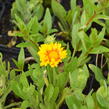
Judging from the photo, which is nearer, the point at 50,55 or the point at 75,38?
the point at 50,55

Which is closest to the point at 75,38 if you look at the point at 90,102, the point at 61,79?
the point at 61,79

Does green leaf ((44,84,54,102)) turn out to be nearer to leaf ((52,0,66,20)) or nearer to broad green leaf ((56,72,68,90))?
broad green leaf ((56,72,68,90))

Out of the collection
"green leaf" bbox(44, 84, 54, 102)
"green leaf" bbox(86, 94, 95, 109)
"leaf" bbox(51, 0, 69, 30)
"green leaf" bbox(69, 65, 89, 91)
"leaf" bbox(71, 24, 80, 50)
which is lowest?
"green leaf" bbox(86, 94, 95, 109)

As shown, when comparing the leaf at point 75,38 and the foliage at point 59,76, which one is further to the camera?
the leaf at point 75,38

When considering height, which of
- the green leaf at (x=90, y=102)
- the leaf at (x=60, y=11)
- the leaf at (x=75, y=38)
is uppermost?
the leaf at (x=60, y=11)

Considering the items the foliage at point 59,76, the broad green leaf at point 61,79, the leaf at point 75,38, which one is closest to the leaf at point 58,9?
the foliage at point 59,76

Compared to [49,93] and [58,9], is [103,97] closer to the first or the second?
[49,93]

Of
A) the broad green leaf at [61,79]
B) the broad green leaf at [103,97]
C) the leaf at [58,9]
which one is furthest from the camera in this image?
the leaf at [58,9]

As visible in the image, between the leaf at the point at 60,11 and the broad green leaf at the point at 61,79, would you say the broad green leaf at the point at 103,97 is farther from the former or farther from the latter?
the leaf at the point at 60,11

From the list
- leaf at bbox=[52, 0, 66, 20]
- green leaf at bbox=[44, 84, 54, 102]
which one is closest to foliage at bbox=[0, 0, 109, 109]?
green leaf at bbox=[44, 84, 54, 102]
